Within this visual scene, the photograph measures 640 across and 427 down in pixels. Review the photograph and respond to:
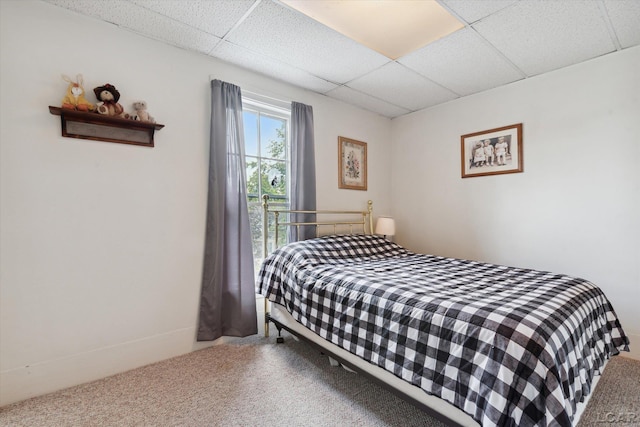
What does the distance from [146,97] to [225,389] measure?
6.94ft

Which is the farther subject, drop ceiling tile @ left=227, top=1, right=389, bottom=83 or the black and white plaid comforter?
drop ceiling tile @ left=227, top=1, right=389, bottom=83

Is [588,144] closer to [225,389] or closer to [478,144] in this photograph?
[478,144]

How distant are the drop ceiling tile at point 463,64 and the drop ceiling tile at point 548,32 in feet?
0.30

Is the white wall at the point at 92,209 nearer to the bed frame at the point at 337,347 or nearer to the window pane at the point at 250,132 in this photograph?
the window pane at the point at 250,132

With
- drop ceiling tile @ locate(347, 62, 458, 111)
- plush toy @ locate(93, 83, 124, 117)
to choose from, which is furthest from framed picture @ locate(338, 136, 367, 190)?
plush toy @ locate(93, 83, 124, 117)

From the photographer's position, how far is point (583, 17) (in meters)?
1.97

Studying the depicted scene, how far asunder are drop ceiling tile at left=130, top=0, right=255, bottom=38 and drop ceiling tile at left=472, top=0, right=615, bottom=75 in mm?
1627

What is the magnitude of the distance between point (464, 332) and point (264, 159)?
2.28 m

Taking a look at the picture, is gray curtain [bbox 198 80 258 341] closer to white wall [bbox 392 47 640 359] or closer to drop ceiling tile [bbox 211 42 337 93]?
drop ceiling tile [bbox 211 42 337 93]

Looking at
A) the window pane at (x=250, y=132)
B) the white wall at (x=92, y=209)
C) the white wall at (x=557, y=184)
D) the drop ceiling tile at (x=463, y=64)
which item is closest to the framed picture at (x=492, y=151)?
the white wall at (x=557, y=184)

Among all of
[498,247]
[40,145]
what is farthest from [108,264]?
[498,247]

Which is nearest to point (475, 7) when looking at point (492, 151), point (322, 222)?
point (492, 151)

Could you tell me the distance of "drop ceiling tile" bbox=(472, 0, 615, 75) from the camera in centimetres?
190

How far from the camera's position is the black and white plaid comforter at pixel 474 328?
1.10 m
